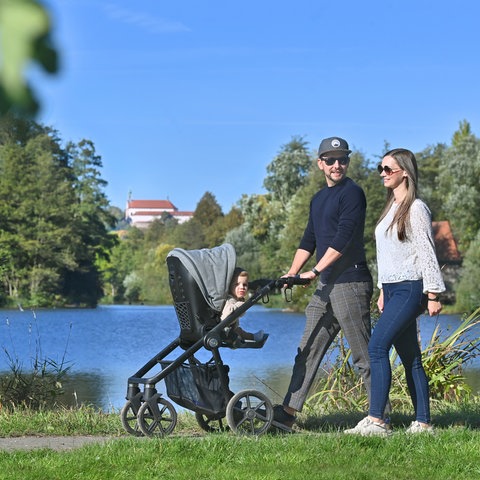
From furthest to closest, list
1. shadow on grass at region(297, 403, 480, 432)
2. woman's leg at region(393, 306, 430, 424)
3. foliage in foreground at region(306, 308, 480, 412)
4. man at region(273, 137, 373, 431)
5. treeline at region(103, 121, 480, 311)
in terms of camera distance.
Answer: treeline at region(103, 121, 480, 311) < foliage in foreground at region(306, 308, 480, 412) < shadow on grass at region(297, 403, 480, 432) < man at region(273, 137, 373, 431) < woman's leg at region(393, 306, 430, 424)

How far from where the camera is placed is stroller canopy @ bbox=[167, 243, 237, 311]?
5.62m

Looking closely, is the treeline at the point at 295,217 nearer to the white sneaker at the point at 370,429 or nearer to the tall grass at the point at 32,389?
the tall grass at the point at 32,389

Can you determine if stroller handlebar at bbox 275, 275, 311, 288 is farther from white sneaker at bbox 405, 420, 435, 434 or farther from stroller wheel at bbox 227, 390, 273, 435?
white sneaker at bbox 405, 420, 435, 434

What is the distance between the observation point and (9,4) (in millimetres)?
780

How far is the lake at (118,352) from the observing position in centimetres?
1542

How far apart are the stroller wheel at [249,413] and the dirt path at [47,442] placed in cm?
81

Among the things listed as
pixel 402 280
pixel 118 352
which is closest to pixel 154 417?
pixel 402 280

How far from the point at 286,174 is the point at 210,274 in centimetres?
5895

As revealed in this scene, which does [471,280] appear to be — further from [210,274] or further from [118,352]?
[210,274]

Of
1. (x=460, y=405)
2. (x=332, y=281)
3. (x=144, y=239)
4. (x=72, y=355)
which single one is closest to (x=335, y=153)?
(x=332, y=281)

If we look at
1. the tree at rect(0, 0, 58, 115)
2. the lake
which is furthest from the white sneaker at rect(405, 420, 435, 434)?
the tree at rect(0, 0, 58, 115)

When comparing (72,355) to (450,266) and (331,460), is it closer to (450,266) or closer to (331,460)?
(331,460)

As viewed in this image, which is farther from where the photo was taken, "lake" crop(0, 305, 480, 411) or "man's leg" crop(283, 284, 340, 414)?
"lake" crop(0, 305, 480, 411)

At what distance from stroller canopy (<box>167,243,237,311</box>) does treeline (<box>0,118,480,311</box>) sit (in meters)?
40.5
